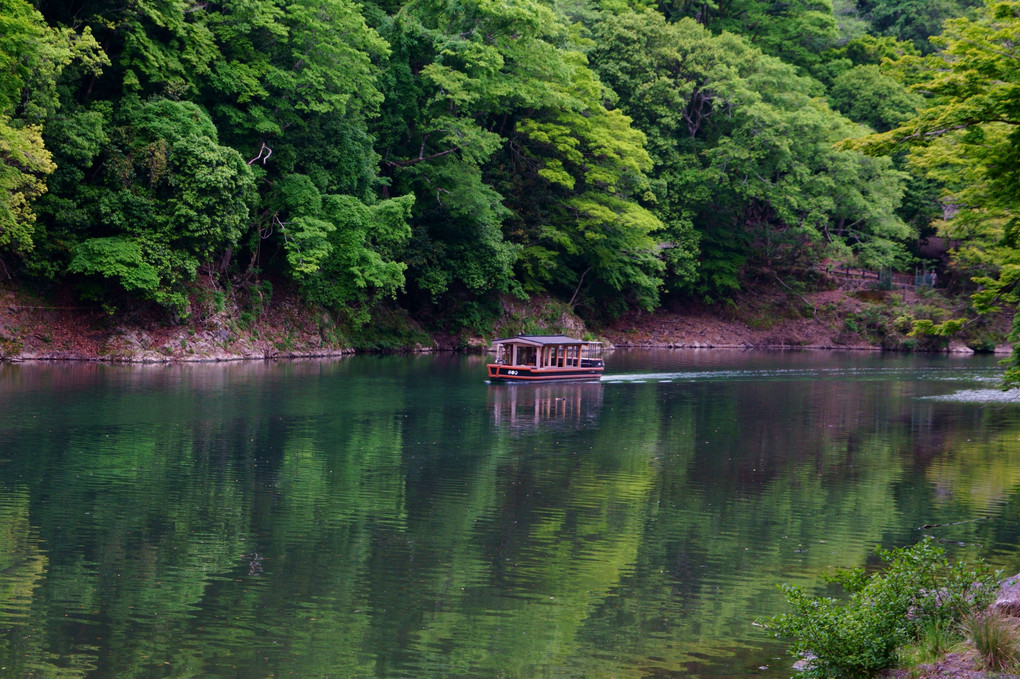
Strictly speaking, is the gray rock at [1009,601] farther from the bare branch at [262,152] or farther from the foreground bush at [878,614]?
the bare branch at [262,152]

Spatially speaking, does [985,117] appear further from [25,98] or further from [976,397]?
[25,98]

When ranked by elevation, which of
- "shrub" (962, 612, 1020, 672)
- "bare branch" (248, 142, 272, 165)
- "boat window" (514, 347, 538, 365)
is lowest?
"shrub" (962, 612, 1020, 672)

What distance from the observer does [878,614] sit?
30.2ft

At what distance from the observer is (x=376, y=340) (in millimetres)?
53250

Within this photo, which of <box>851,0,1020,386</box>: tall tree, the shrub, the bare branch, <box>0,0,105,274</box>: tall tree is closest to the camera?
the shrub

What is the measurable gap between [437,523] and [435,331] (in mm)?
41258

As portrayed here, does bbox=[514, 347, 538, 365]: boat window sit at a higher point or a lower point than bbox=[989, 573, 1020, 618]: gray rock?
higher

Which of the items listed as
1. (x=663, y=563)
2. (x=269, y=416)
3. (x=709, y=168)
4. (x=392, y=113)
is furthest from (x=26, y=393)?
(x=709, y=168)

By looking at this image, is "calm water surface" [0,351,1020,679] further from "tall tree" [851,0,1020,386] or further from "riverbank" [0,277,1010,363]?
"riverbank" [0,277,1010,363]

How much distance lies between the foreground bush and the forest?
15.8 feet

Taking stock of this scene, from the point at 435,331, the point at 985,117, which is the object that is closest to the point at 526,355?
the point at 435,331

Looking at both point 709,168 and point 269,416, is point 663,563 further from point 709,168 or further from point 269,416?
point 709,168

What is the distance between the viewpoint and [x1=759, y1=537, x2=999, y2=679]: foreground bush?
8898 millimetres

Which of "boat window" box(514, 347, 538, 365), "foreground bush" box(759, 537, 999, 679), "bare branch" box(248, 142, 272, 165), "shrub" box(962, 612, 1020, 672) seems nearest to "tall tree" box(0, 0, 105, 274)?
"bare branch" box(248, 142, 272, 165)
